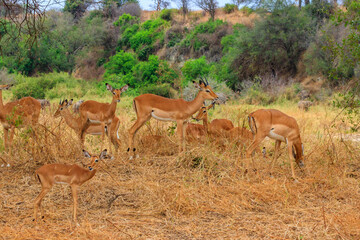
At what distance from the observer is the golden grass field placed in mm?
4070

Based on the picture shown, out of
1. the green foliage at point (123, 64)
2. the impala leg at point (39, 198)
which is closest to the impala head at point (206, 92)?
the impala leg at point (39, 198)

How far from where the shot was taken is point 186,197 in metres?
4.68

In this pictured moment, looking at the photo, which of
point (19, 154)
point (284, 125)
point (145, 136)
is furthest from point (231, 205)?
point (19, 154)

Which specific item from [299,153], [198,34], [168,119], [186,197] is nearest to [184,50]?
[198,34]

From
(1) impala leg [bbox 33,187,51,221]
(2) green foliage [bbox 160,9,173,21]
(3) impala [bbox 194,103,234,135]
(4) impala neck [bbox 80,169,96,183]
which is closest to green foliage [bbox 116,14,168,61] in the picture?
(2) green foliage [bbox 160,9,173,21]

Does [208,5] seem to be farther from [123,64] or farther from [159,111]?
[159,111]

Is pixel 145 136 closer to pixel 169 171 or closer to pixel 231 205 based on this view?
pixel 169 171

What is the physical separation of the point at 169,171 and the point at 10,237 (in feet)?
8.37

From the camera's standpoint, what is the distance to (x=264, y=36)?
21328 mm

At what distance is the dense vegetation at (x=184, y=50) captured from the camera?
1978 cm

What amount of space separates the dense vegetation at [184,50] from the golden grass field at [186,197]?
8.44 metres

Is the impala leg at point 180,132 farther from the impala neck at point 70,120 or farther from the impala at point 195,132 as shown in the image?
the impala neck at point 70,120

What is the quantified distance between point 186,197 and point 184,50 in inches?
933

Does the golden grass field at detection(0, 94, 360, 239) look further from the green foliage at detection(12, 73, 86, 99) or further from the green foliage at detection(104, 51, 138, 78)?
the green foliage at detection(104, 51, 138, 78)
